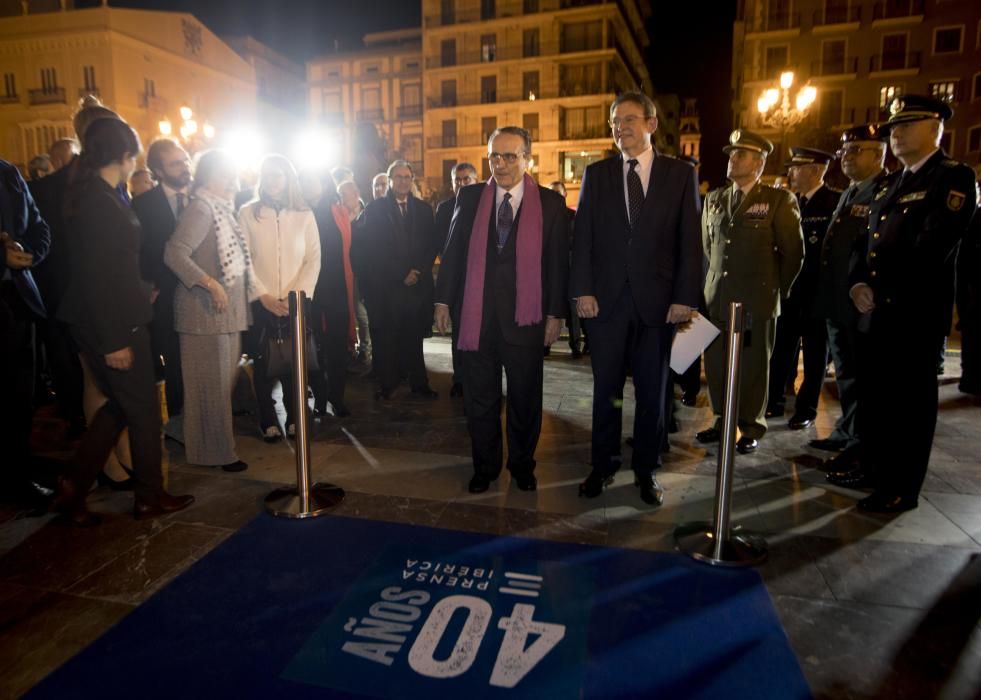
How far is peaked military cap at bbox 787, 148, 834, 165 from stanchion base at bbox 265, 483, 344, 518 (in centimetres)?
477

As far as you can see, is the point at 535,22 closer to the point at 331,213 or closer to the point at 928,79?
the point at 928,79

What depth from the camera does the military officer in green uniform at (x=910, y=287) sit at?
3242 millimetres

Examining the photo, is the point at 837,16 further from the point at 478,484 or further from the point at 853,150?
the point at 478,484

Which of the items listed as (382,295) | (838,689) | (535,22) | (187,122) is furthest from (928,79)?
(838,689)

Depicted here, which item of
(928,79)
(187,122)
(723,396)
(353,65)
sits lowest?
(723,396)

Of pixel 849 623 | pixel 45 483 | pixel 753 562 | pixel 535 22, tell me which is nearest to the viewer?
pixel 849 623

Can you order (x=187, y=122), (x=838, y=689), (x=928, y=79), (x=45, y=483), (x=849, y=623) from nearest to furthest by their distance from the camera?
(x=838, y=689) < (x=849, y=623) < (x=45, y=483) < (x=187, y=122) < (x=928, y=79)

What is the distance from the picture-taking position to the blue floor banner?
1.99 metres

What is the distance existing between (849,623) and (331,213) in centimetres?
469

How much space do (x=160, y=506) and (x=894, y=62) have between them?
3898 cm

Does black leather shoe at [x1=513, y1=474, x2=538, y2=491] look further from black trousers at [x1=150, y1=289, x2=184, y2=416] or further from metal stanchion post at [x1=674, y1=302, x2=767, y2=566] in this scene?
black trousers at [x1=150, y1=289, x2=184, y2=416]

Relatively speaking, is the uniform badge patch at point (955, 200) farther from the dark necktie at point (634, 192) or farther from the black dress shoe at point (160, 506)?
the black dress shoe at point (160, 506)

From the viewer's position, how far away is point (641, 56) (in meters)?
49.7

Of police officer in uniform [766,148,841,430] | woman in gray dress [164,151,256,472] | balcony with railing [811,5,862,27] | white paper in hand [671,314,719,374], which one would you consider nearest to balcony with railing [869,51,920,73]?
balcony with railing [811,5,862,27]
